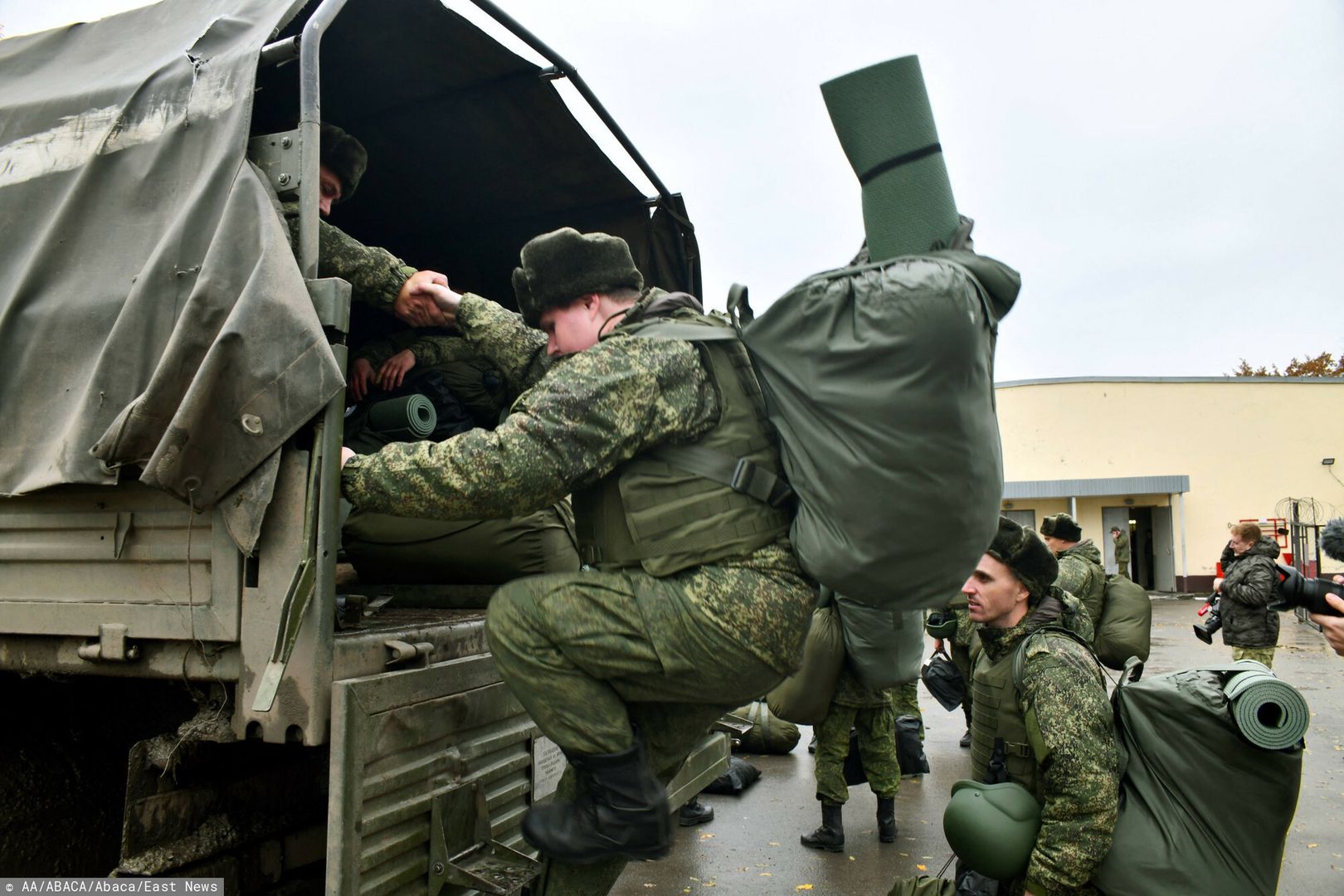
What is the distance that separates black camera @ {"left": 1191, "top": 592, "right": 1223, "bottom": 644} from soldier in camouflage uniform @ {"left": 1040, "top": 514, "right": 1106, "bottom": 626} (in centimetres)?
116

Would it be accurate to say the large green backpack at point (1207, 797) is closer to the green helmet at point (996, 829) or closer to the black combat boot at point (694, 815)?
the green helmet at point (996, 829)

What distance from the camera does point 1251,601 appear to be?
7.94m

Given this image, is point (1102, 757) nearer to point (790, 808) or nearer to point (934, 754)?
point (790, 808)

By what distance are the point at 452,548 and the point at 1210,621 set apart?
23.7ft

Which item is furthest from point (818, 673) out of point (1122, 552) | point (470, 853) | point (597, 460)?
point (1122, 552)

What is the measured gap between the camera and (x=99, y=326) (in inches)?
92.7

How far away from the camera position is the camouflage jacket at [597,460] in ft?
7.00

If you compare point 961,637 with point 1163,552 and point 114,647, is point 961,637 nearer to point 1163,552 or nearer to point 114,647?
point 114,647

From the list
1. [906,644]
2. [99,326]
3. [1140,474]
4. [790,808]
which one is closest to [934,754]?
[790,808]

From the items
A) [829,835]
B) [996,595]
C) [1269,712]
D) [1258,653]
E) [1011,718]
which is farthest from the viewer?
[1258,653]

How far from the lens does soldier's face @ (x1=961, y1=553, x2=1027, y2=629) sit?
9.89 ft

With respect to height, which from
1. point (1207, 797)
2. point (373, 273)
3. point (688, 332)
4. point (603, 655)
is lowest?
point (1207, 797)

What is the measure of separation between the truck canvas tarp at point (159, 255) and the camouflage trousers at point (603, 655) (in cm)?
67

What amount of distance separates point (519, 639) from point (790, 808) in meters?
4.00
